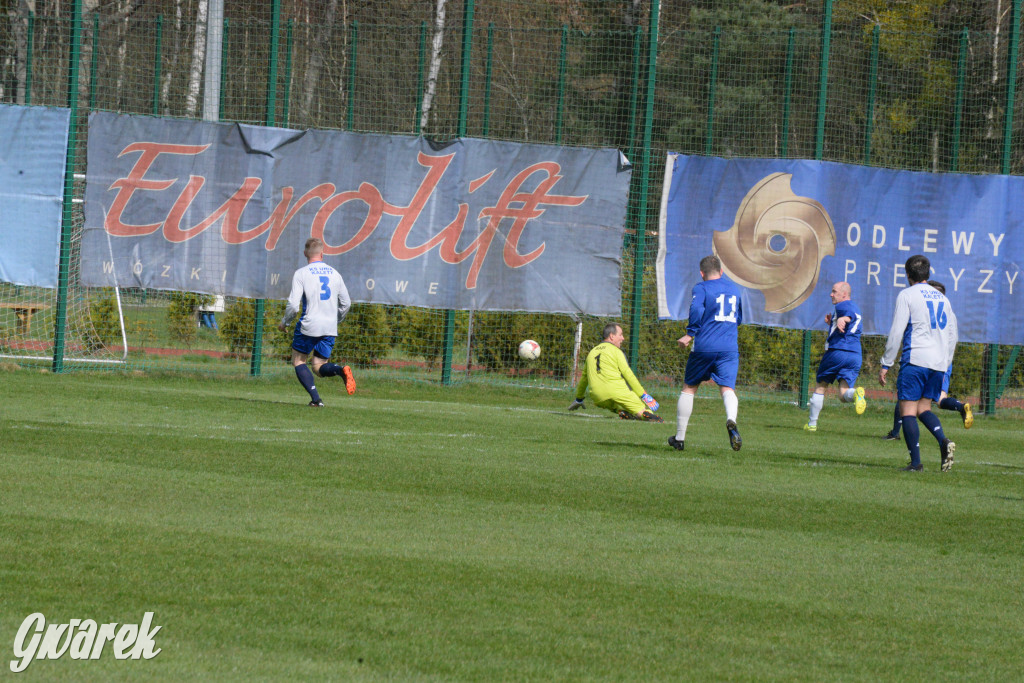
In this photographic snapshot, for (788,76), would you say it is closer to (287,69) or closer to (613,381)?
(613,381)

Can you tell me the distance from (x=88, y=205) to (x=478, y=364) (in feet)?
20.9

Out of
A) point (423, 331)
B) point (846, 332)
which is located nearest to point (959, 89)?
point (846, 332)

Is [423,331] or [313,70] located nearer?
[423,331]

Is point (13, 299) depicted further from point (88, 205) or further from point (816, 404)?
point (816, 404)

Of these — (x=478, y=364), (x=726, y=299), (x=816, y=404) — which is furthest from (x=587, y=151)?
(x=726, y=299)

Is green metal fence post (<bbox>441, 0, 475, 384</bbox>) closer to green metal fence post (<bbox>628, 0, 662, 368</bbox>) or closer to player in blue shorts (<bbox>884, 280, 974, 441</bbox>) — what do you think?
green metal fence post (<bbox>628, 0, 662, 368</bbox>)

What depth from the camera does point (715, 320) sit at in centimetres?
1183

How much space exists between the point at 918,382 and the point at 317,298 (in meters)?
7.02

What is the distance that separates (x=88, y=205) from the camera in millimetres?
17766

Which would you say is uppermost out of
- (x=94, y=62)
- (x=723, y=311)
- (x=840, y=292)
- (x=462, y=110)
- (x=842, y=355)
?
(x=94, y=62)

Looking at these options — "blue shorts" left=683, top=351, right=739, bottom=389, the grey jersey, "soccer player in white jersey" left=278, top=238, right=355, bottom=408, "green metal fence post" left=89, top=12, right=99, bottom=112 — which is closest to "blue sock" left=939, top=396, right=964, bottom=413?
"blue shorts" left=683, top=351, right=739, bottom=389

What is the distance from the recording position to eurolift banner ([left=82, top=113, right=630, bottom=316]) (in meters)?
17.8

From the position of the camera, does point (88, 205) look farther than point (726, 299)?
Yes

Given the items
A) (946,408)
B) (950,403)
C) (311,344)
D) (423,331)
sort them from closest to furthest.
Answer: (950,403) < (946,408) < (311,344) < (423,331)
